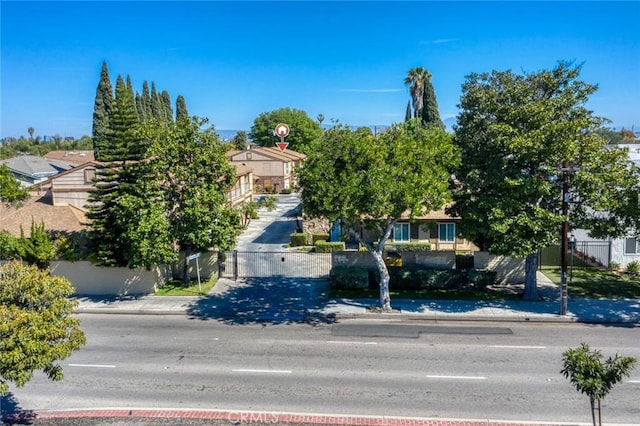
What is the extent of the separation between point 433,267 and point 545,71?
11.0m

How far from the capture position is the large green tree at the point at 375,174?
2084 cm

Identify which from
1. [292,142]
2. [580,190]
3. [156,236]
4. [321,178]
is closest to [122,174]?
[156,236]

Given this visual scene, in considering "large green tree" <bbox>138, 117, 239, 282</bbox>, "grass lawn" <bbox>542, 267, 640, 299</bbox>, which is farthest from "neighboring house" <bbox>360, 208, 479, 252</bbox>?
"large green tree" <bbox>138, 117, 239, 282</bbox>

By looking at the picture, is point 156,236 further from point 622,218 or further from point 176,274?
point 622,218

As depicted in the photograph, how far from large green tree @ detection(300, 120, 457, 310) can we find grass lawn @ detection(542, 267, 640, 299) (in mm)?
10174

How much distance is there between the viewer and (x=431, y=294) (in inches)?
1037

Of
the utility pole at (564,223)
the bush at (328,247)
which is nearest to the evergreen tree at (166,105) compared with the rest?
the bush at (328,247)

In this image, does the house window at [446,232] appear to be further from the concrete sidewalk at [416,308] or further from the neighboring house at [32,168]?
the neighboring house at [32,168]

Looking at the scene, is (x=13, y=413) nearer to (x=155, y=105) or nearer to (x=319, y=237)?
(x=319, y=237)

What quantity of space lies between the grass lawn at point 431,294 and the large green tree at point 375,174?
16.4 feet

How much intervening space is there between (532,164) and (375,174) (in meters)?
7.29

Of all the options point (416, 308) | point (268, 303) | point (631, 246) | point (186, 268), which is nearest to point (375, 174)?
point (416, 308)

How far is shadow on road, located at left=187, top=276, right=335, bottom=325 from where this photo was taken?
2327 cm

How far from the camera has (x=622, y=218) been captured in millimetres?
22734
